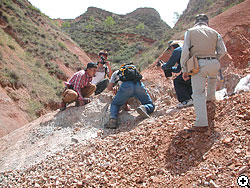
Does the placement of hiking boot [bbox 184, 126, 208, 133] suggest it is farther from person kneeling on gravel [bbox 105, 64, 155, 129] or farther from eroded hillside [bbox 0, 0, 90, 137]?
eroded hillside [bbox 0, 0, 90, 137]

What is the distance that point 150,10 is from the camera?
57281 millimetres

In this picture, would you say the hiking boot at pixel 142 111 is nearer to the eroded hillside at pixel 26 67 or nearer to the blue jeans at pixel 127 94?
the blue jeans at pixel 127 94

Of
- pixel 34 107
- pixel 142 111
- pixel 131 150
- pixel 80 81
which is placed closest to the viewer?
pixel 131 150

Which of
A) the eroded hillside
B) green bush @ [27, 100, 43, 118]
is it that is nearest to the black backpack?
the eroded hillside

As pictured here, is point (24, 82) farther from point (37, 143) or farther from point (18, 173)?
point (18, 173)

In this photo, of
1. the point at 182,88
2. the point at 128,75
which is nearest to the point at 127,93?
the point at 128,75

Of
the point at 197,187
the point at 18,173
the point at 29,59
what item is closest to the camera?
the point at 197,187

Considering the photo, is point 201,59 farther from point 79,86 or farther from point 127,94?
point 79,86

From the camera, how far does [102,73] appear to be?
20.0 feet

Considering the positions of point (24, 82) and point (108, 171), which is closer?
point (108, 171)

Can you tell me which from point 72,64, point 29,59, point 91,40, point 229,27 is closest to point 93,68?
point 229,27

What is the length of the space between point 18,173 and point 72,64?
686 inches

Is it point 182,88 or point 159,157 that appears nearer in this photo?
point 159,157

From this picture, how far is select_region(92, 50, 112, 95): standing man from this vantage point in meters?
5.88
